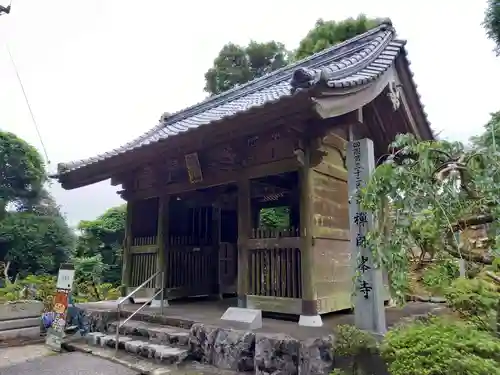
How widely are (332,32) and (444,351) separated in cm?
1894

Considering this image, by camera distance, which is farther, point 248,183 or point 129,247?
point 129,247

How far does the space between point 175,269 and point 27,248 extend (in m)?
13.0

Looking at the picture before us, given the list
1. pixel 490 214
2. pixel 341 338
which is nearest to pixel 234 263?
pixel 341 338

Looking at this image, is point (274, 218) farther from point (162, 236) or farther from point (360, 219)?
point (360, 219)

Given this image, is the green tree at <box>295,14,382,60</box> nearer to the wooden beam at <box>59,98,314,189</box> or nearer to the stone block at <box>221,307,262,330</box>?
the wooden beam at <box>59,98,314,189</box>

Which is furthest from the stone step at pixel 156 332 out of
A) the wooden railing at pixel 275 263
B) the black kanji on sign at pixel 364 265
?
the black kanji on sign at pixel 364 265

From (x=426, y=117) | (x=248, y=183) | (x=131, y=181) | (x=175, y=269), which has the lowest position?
(x=175, y=269)

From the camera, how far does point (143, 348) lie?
4.96m

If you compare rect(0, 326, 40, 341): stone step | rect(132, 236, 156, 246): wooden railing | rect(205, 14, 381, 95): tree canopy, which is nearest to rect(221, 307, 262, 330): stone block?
rect(132, 236, 156, 246): wooden railing

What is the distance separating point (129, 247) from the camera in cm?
823

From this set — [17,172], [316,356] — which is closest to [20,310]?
[316,356]

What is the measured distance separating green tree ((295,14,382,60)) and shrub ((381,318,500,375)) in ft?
55.8

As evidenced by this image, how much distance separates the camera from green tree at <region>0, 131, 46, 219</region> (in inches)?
802

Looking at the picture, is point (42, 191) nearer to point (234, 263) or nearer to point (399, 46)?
point (234, 263)
